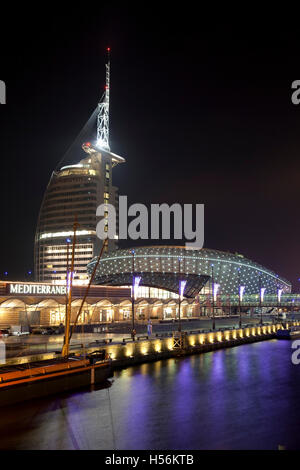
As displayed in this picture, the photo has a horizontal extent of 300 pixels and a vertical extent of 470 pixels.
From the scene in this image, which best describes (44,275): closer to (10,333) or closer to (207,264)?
(207,264)

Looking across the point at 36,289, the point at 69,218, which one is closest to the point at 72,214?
the point at 69,218

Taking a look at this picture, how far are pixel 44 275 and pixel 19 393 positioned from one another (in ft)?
491

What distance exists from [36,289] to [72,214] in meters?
113

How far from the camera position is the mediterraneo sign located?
2258 inches

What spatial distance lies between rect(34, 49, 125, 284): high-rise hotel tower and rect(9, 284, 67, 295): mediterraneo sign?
9526cm

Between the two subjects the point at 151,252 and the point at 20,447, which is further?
the point at 151,252

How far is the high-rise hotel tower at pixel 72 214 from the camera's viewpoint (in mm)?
166125

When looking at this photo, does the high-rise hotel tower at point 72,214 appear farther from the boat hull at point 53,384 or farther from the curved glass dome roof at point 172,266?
the boat hull at point 53,384

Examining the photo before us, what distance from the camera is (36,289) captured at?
198 ft

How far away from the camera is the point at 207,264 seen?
420ft

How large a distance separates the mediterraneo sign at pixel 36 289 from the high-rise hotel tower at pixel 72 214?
95.3 m

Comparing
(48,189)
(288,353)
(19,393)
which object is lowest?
(288,353)
